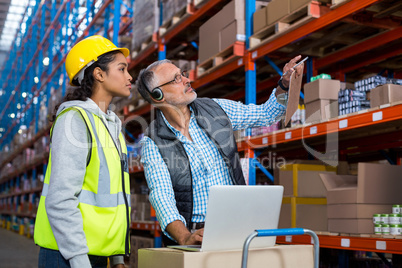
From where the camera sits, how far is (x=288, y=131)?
13.7 feet

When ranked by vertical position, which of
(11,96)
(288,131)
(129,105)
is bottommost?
(288,131)

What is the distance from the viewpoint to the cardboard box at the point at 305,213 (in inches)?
154

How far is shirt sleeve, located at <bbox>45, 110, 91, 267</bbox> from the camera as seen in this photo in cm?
164

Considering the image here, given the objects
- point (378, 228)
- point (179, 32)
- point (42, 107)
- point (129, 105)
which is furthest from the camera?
point (42, 107)

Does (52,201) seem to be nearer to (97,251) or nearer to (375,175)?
(97,251)

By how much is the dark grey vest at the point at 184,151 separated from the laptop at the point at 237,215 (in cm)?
73

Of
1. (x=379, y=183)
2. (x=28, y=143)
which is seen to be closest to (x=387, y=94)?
(x=379, y=183)

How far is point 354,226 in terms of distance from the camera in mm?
3373

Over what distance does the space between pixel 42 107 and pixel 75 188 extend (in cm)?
1587

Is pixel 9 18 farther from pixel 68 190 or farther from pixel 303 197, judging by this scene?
pixel 68 190

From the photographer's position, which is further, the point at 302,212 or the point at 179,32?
the point at 179,32

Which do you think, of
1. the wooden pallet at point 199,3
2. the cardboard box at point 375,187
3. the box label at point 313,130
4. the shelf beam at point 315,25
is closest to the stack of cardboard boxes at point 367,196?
the cardboard box at point 375,187

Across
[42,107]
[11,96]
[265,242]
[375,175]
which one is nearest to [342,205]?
[375,175]

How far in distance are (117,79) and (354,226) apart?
84.5 inches
